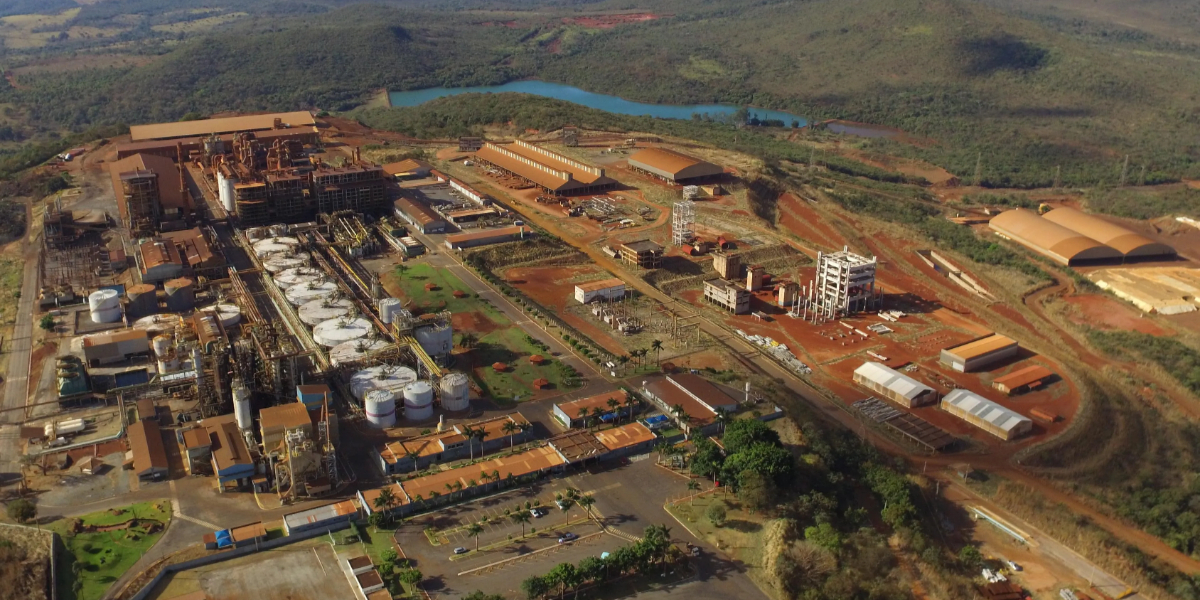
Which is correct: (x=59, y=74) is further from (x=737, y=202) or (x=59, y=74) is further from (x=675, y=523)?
(x=675, y=523)

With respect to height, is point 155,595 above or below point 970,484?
above

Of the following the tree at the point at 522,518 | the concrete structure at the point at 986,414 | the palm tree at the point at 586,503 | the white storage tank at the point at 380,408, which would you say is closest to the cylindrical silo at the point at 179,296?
the white storage tank at the point at 380,408

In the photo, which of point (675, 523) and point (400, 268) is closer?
point (675, 523)

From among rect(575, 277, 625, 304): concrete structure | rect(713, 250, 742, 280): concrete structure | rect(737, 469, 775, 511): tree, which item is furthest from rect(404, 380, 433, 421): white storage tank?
rect(713, 250, 742, 280): concrete structure

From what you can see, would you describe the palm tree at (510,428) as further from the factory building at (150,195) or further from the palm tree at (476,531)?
the factory building at (150,195)

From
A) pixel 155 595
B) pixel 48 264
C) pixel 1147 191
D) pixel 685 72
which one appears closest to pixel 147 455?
pixel 155 595

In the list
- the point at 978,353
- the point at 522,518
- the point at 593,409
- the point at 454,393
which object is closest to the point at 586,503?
the point at 522,518
